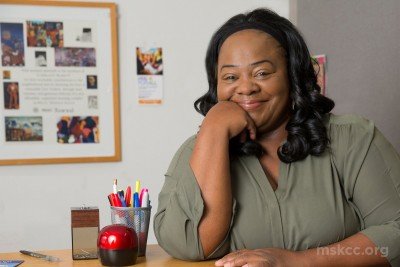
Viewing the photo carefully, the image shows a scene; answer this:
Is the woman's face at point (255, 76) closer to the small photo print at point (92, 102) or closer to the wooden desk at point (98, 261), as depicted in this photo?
the wooden desk at point (98, 261)

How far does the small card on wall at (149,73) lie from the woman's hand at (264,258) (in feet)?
5.47

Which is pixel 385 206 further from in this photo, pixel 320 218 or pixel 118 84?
pixel 118 84

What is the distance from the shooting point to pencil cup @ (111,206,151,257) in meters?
1.29

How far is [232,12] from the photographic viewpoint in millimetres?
2812

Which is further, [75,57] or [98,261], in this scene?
[75,57]

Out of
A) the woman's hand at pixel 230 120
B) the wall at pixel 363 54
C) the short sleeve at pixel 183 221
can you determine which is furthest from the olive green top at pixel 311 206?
the wall at pixel 363 54

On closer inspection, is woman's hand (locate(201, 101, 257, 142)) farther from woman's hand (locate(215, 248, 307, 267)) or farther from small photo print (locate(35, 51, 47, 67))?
small photo print (locate(35, 51, 47, 67))

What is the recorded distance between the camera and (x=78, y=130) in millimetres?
2650

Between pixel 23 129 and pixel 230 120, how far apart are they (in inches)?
64.4

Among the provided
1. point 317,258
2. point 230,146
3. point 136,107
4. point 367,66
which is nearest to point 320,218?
point 317,258

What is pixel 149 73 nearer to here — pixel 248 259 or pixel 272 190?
pixel 272 190

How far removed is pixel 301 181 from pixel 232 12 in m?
1.75

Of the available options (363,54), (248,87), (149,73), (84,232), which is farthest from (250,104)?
(149,73)

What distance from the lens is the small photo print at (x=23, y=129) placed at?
2576mm
